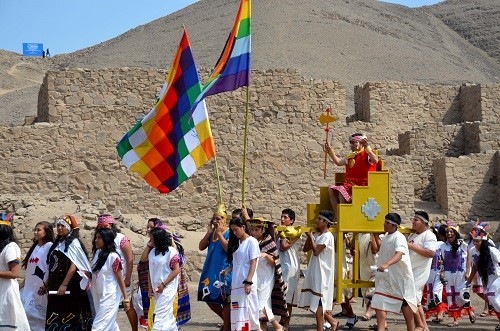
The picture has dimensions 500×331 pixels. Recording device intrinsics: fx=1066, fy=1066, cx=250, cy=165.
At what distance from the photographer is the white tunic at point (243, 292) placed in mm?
12211

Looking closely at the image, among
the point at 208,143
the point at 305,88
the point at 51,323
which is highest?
the point at 305,88

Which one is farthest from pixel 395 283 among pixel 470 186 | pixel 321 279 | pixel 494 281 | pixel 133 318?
pixel 470 186

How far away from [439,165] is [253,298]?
1494 cm

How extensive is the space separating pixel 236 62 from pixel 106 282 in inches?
165

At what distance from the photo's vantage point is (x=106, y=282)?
38.9 ft

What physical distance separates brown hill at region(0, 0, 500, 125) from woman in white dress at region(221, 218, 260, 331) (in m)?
32.5

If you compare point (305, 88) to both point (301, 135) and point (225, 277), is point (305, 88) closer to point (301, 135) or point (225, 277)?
point (301, 135)

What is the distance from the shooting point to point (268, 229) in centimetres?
1336

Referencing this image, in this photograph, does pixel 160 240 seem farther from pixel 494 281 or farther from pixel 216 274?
pixel 494 281

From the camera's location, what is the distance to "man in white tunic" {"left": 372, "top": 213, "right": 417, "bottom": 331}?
12.6 metres

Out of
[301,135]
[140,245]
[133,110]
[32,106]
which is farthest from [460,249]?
[32,106]

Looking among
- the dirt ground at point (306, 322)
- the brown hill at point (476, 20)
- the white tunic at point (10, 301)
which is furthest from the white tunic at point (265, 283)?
the brown hill at point (476, 20)

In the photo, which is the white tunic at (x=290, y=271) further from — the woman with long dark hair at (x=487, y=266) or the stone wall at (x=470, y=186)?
the stone wall at (x=470, y=186)

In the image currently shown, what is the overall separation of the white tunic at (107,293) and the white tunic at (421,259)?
12.4 ft
